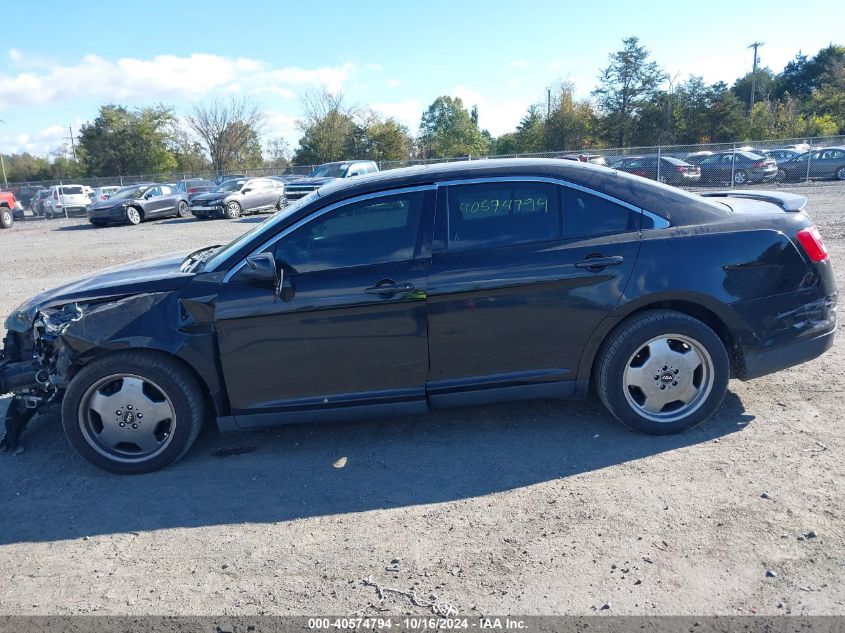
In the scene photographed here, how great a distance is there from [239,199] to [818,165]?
2423cm

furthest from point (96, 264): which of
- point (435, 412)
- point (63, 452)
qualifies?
point (435, 412)

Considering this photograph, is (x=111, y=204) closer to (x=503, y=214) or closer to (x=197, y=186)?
(x=197, y=186)

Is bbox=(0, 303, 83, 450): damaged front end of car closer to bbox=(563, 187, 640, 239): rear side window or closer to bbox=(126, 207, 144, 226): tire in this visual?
bbox=(563, 187, 640, 239): rear side window

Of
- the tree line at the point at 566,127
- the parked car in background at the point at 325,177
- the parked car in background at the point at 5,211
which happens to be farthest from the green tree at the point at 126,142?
the parked car in background at the point at 325,177

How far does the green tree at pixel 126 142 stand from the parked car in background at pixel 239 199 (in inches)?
1306

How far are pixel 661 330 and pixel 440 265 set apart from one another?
1450mm

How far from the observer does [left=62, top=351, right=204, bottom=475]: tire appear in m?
3.96

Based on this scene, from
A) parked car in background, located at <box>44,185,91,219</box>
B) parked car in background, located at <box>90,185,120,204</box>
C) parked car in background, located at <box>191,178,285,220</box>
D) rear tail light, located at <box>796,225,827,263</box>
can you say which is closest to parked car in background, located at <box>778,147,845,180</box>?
parked car in background, located at <box>191,178,285,220</box>

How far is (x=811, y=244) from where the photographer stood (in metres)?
4.20

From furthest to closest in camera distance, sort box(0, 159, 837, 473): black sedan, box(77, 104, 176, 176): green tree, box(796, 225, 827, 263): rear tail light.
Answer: box(77, 104, 176, 176): green tree → box(796, 225, 827, 263): rear tail light → box(0, 159, 837, 473): black sedan

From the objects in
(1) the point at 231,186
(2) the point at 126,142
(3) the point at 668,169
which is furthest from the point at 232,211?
(2) the point at 126,142

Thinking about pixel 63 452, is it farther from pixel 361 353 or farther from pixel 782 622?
pixel 782 622

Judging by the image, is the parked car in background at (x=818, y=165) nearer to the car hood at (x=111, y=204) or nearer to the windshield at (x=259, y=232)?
the car hood at (x=111, y=204)

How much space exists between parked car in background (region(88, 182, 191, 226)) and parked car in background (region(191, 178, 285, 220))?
1747 millimetres
